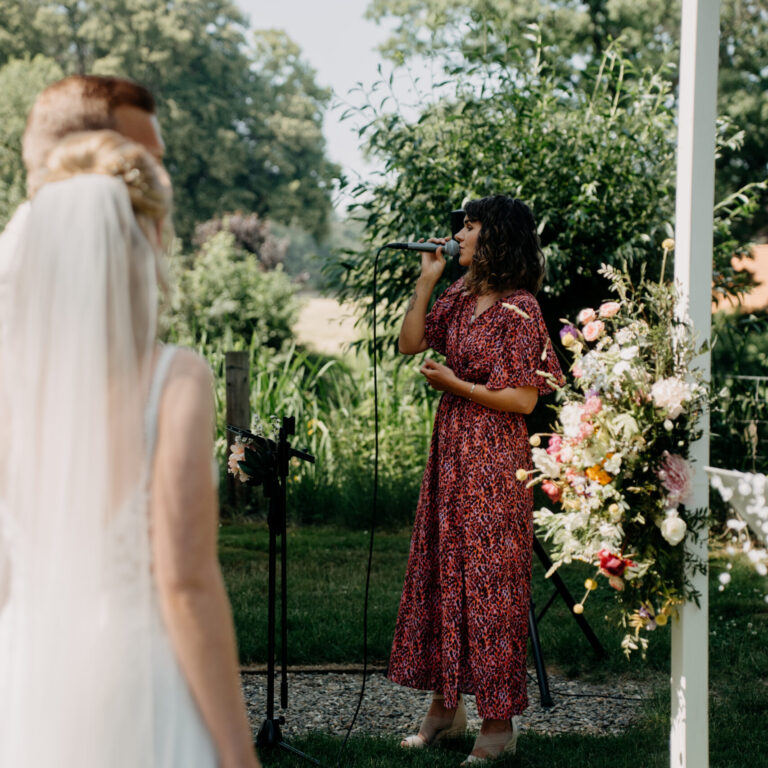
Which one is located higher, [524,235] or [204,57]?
[204,57]

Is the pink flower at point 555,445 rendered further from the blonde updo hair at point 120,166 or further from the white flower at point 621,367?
the blonde updo hair at point 120,166

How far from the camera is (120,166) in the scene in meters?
1.49

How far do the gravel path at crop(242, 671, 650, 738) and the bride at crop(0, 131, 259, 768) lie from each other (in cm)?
249

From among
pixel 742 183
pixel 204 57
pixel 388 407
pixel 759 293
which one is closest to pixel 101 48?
pixel 204 57

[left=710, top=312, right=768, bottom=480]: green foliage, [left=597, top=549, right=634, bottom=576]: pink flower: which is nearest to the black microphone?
[left=597, top=549, right=634, bottom=576]: pink flower

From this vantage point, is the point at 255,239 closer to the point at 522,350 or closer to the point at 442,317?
the point at 442,317

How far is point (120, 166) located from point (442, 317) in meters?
2.31

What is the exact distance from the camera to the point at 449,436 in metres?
3.53

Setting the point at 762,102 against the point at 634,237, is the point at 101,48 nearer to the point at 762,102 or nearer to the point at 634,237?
the point at 762,102

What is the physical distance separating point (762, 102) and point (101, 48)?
2047cm

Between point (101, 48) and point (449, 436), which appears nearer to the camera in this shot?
point (449, 436)

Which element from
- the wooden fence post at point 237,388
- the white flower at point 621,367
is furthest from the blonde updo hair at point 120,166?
the wooden fence post at point 237,388

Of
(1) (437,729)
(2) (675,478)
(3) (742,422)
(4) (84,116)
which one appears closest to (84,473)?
(4) (84,116)

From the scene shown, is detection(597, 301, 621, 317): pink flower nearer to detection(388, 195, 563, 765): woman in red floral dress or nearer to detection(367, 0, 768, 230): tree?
detection(388, 195, 563, 765): woman in red floral dress
